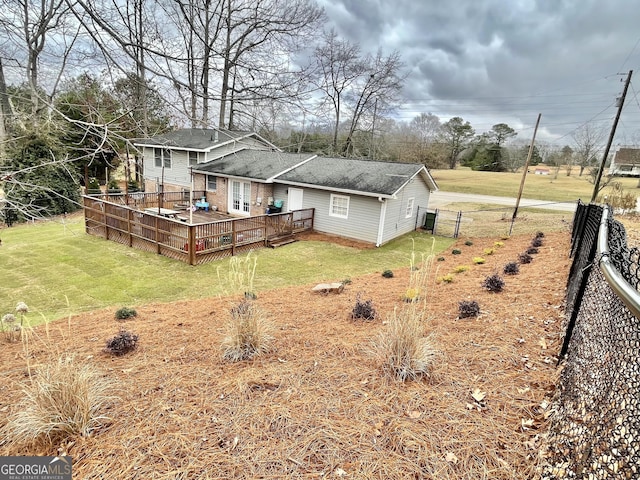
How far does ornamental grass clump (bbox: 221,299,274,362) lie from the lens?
3.61 m

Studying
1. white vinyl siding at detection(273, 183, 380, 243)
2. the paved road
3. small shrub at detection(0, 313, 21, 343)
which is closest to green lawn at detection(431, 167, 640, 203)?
the paved road

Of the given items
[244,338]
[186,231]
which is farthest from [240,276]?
[186,231]

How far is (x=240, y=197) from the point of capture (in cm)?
1731

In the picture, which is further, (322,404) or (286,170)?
(286,170)

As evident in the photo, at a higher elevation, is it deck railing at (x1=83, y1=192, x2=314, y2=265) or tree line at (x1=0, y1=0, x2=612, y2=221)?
tree line at (x1=0, y1=0, x2=612, y2=221)

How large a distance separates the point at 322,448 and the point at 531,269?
678cm

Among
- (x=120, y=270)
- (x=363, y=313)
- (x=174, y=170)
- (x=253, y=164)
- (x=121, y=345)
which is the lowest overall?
(x=120, y=270)

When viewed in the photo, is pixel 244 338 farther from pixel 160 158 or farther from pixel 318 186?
pixel 160 158

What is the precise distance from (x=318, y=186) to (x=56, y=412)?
12635 millimetres

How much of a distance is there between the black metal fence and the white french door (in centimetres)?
1561

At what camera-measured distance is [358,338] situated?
407 centimetres

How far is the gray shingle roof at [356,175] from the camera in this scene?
44.8 feet

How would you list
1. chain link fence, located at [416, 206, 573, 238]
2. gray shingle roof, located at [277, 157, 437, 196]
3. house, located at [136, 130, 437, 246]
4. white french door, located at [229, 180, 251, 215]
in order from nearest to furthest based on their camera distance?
gray shingle roof, located at [277, 157, 437, 196] < house, located at [136, 130, 437, 246] < chain link fence, located at [416, 206, 573, 238] < white french door, located at [229, 180, 251, 215]

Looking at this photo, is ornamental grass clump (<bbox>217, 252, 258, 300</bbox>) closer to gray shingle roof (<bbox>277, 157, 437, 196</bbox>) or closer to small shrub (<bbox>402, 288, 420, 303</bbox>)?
small shrub (<bbox>402, 288, 420, 303</bbox>)
